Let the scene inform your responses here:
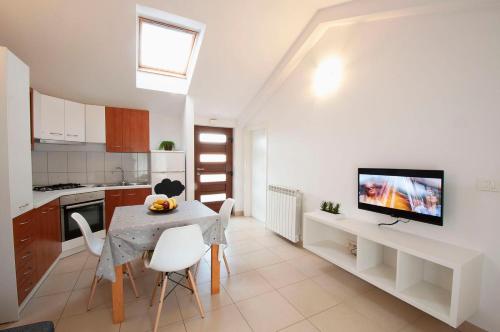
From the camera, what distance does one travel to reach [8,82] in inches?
75.0

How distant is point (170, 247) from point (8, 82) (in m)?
1.96

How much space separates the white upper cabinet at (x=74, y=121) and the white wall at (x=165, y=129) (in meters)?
1.13

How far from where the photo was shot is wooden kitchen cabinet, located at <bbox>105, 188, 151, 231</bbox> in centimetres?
372

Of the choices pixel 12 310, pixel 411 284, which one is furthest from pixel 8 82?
pixel 411 284

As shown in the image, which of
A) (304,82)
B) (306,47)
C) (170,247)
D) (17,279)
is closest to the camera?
(170,247)

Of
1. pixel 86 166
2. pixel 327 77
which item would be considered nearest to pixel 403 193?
pixel 327 77

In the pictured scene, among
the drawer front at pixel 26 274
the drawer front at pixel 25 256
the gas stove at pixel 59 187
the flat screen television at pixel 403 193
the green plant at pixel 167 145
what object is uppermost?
the green plant at pixel 167 145

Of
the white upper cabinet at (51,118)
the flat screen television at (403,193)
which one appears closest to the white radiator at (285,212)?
the flat screen television at (403,193)

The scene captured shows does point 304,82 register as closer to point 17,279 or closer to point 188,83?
Answer: point 188,83

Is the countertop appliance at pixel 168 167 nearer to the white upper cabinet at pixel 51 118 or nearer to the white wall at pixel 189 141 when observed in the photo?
the white wall at pixel 189 141

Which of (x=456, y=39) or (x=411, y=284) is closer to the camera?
(x=456, y=39)

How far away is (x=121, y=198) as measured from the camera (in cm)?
381

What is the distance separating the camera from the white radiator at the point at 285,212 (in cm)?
344

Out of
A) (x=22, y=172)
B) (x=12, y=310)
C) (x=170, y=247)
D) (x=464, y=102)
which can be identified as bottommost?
(x=12, y=310)
